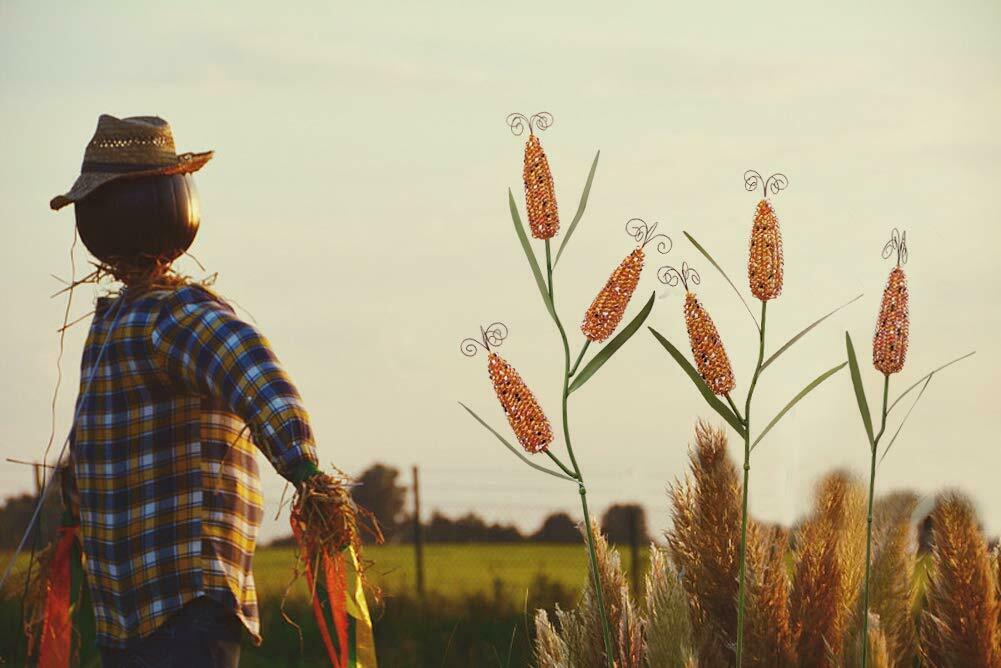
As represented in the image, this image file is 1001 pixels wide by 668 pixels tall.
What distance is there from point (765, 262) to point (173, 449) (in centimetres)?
142

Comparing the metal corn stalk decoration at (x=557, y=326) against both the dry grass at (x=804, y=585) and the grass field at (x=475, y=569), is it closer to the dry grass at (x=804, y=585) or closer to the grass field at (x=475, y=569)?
the dry grass at (x=804, y=585)

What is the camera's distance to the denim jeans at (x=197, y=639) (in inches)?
119

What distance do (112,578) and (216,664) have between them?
35 centimetres

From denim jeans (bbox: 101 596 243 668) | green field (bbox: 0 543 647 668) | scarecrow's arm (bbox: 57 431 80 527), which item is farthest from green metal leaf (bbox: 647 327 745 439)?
green field (bbox: 0 543 647 668)

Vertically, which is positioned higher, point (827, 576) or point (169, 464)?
point (169, 464)

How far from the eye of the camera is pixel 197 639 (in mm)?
3021

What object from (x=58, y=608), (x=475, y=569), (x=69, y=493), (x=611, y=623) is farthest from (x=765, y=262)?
(x=475, y=569)

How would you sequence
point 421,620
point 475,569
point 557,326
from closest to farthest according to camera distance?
point 557,326 → point 421,620 → point 475,569

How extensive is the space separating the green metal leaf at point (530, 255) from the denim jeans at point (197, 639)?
117cm

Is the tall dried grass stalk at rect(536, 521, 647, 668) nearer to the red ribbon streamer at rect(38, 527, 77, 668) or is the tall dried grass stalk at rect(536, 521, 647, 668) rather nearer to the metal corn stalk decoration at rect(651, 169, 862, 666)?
the metal corn stalk decoration at rect(651, 169, 862, 666)

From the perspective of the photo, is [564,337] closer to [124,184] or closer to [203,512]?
[203,512]

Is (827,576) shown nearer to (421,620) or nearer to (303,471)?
(303,471)

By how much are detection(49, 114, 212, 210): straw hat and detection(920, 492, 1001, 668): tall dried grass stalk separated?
6.49ft

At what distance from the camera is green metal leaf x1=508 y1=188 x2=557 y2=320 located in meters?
2.39
